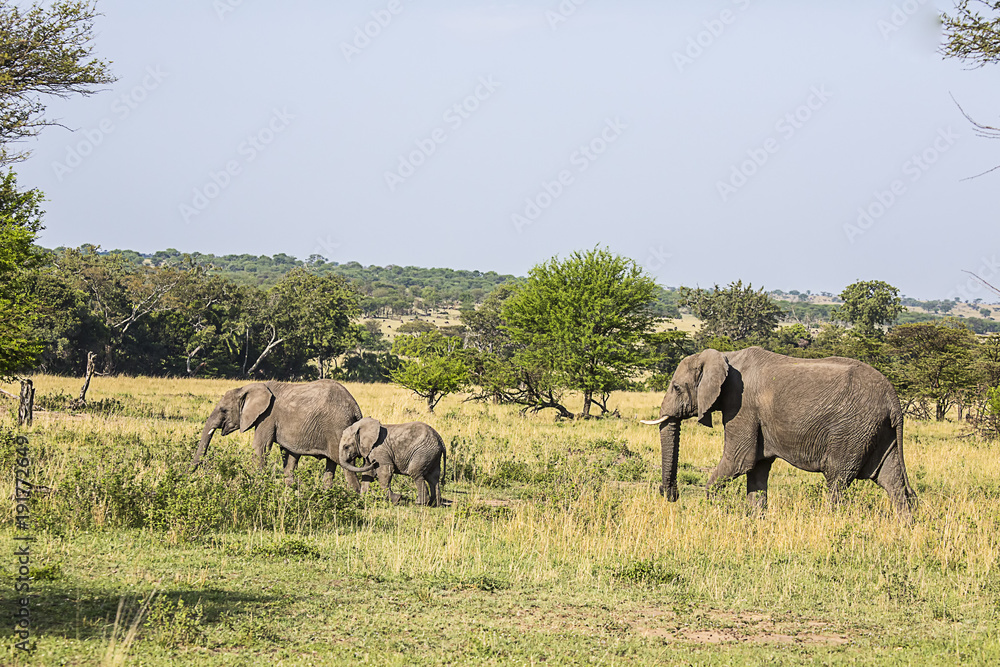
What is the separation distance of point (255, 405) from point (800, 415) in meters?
8.18

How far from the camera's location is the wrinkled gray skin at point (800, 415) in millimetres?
11773

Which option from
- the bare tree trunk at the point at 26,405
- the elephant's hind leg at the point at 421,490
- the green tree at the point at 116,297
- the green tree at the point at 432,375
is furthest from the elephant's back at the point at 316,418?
the green tree at the point at 116,297

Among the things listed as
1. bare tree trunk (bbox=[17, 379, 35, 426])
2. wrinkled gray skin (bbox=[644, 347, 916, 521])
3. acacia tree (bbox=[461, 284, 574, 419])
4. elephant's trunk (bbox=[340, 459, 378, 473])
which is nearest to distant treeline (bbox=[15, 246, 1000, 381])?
acacia tree (bbox=[461, 284, 574, 419])

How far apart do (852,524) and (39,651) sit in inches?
340

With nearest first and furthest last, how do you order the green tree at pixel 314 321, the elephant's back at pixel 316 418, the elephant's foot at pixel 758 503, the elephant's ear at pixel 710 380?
1. the elephant's foot at pixel 758 503
2. the elephant's ear at pixel 710 380
3. the elephant's back at pixel 316 418
4. the green tree at pixel 314 321

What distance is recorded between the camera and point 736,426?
12781 millimetres

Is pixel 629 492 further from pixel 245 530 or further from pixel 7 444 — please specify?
pixel 7 444

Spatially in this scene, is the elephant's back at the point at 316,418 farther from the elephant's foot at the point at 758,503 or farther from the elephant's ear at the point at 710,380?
the elephant's foot at the point at 758,503

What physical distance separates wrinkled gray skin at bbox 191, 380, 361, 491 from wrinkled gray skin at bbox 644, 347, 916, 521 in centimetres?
513

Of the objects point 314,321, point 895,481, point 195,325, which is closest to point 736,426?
point 895,481

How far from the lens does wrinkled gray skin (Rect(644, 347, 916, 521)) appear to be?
464 inches

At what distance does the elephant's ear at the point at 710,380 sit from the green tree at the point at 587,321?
612 inches

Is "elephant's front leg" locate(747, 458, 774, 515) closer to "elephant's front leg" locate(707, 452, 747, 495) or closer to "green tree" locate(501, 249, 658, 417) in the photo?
"elephant's front leg" locate(707, 452, 747, 495)

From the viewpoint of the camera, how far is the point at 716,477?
1282 cm
